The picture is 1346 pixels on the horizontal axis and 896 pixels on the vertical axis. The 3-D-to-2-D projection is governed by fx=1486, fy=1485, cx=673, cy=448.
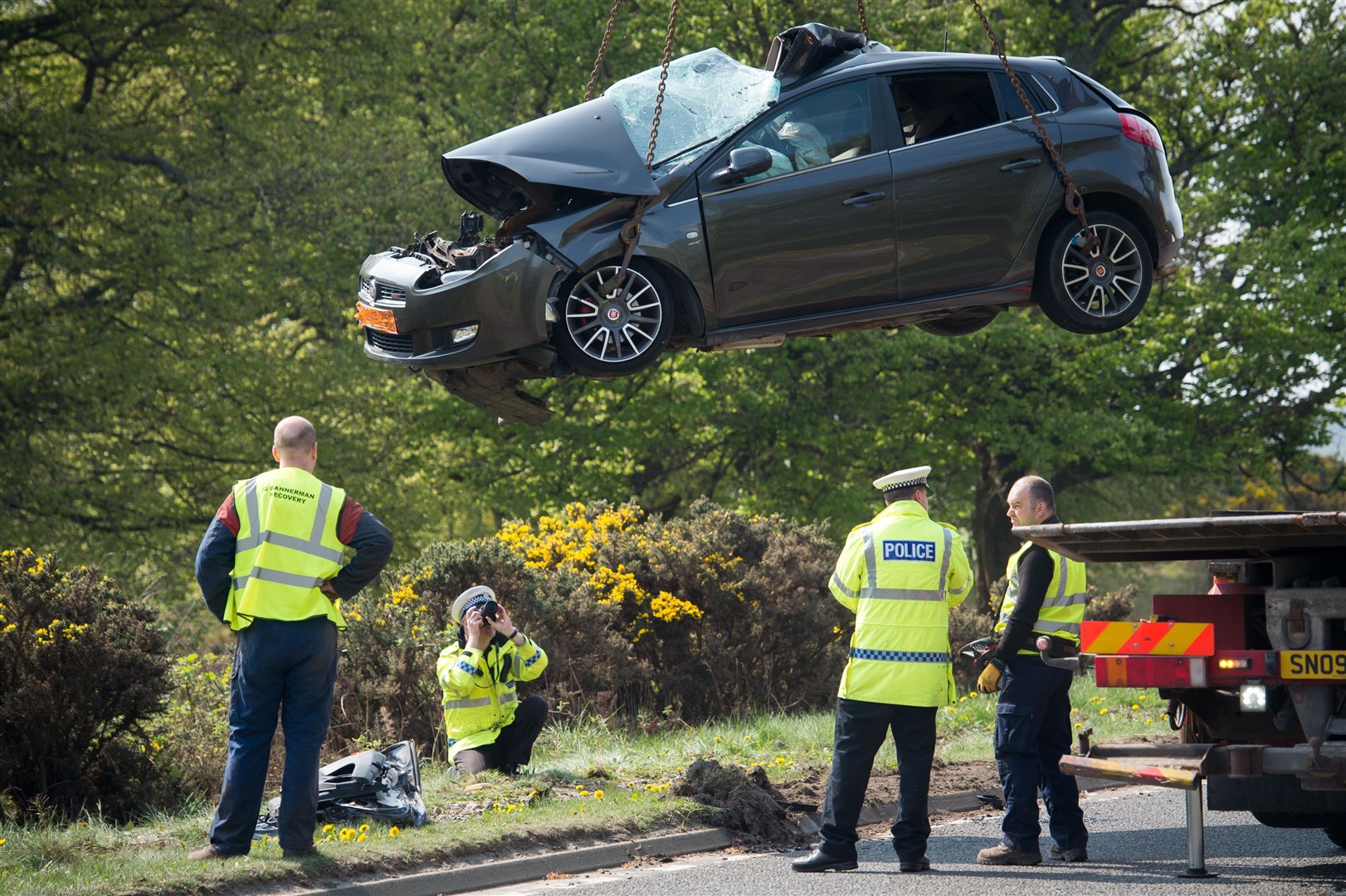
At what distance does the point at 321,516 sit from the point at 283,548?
0.75 ft

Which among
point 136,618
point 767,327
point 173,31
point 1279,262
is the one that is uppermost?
point 173,31

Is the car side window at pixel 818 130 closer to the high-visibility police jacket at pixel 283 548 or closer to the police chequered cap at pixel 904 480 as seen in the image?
the police chequered cap at pixel 904 480

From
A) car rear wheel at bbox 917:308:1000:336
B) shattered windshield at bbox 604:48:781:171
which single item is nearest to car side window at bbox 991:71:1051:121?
car rear wheel at bbox 917:308:1000:336

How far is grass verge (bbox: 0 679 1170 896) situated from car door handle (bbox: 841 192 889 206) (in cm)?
349

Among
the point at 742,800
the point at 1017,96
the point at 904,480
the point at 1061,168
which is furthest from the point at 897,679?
the point at 1017,96

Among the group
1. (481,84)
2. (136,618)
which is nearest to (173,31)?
(481,84)

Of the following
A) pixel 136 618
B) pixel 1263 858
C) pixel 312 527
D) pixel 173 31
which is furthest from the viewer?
pixel 173 31

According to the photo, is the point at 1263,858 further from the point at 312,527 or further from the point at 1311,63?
the point at 1311,63

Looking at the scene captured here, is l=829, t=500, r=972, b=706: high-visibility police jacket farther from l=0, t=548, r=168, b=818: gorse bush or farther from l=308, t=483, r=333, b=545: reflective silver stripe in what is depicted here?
l=0, t=548, r=168, b=818: gorse bush

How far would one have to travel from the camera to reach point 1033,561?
7.51 meters

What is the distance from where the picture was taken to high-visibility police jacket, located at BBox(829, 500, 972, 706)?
23.4ft

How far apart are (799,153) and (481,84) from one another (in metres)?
19.0

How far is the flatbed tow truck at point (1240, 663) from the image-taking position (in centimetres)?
636

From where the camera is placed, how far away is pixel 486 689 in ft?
30.3
